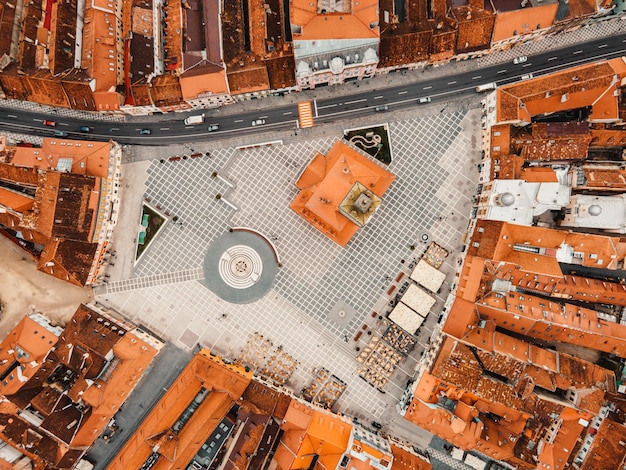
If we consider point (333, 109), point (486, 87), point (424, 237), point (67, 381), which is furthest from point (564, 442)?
point (67, 381)

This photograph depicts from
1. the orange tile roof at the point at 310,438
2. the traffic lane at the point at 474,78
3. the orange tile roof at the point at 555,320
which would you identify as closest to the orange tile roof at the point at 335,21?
the traffic lane at the point at 474,78

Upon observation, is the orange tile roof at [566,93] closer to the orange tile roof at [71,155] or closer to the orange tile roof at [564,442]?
the orange tile roof at [564,442]

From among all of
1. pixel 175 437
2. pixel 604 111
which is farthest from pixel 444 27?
pixel 175 437

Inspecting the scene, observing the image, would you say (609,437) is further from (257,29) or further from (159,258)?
(257,29)

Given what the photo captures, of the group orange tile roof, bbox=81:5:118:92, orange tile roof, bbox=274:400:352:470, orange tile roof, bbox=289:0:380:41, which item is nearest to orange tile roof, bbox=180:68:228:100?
orange tile roof, bbox=81:5:118:92

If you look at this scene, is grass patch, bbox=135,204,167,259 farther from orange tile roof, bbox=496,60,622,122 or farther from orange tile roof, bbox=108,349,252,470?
orange tile roof, bbox=496,60,622,122

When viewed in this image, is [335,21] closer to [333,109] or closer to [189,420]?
[333,109]
